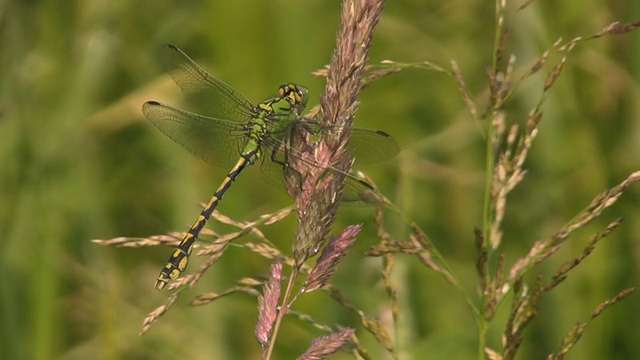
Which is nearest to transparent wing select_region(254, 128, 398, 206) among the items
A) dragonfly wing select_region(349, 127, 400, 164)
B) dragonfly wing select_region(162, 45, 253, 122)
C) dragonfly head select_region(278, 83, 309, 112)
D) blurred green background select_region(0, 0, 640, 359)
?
dragonfly wing select_region(349, 127, 400, 164)

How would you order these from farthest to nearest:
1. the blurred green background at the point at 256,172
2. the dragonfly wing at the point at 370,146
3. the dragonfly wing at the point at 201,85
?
the blurred green background at the point at 256,172, the dragonfly wing at the point at 201,85, the dragonfly wing at the point at 370,146

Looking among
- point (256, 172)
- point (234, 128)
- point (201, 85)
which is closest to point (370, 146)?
point (234, 128)

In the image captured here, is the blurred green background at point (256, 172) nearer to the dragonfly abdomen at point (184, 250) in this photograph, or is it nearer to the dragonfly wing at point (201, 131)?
the dragonfly wing at point (201, 131)

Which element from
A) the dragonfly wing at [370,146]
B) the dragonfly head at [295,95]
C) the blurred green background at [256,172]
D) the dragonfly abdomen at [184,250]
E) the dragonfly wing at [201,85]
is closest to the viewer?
the dragonfly abdomen at [184,250]

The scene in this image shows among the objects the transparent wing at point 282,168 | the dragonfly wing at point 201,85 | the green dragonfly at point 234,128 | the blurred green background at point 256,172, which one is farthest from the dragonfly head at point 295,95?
the blurred green background at point 256,172

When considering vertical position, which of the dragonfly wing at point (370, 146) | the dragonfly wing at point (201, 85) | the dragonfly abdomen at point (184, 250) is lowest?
the dragonfly abdomen at point (184, 250)

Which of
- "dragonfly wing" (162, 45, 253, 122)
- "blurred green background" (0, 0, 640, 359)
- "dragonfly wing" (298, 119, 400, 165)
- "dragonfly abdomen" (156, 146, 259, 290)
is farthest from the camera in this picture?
"blurred green background" (0, 0, 640, 359)

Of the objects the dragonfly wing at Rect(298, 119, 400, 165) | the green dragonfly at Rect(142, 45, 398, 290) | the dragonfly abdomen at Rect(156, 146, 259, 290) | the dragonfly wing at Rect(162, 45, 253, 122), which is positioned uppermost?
the dragonfly wing at Rect(162, 45, 253, 122)

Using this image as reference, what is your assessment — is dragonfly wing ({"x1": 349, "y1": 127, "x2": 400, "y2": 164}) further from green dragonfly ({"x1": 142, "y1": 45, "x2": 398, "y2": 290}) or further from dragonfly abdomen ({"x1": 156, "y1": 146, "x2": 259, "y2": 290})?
dragonfly abdomen ({"x1": 156, "y1": 146, "x2": 259, "y2": 290})
